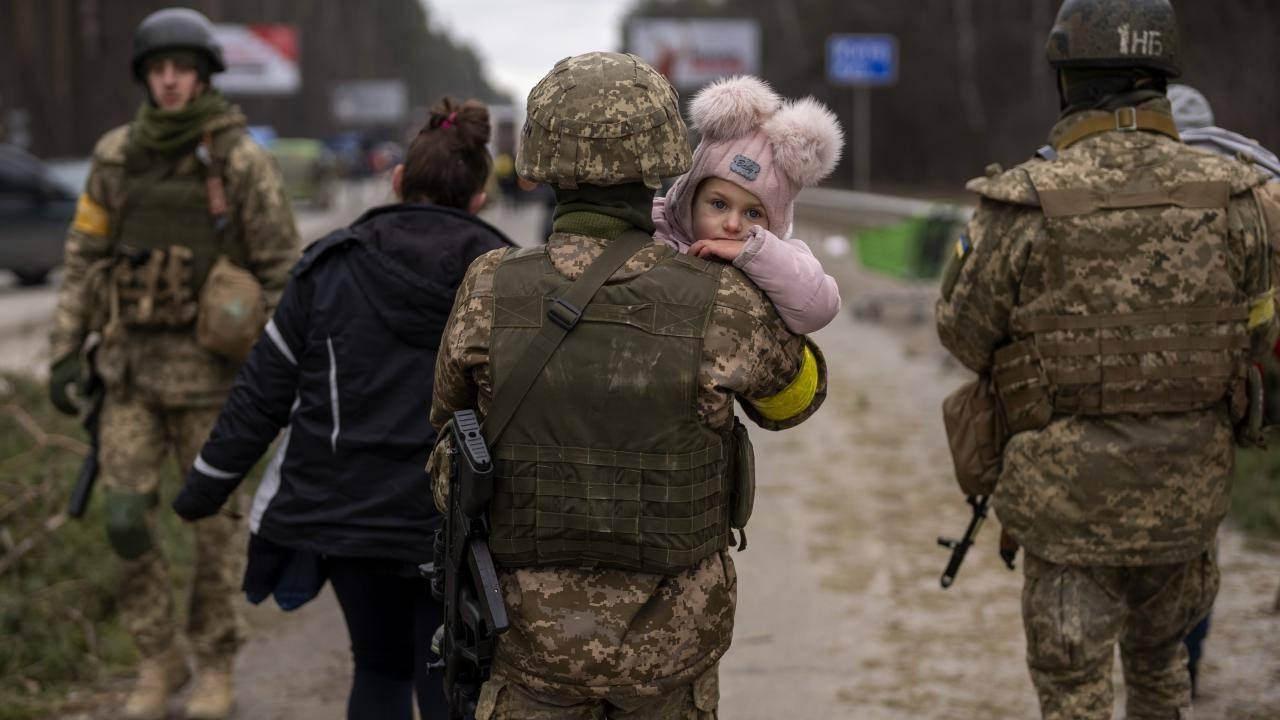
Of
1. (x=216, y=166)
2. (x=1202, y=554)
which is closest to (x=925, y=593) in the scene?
(x=1202, y=554)

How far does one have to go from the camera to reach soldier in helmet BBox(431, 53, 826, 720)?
284cm

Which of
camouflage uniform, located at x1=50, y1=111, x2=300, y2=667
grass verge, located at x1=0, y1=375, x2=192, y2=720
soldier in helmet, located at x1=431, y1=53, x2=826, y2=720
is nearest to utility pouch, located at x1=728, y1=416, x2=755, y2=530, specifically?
soldier in helmet, located at x1=431, y1=53, x2=826, y2=720

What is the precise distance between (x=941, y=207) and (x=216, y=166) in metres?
13.1

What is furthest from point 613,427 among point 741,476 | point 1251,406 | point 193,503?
point 1251,406

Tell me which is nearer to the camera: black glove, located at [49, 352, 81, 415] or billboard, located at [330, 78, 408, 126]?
black glove, located at [49, 352, 81, 415]

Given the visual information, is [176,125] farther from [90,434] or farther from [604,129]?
[604,129]

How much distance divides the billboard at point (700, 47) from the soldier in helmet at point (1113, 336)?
54.0 meters

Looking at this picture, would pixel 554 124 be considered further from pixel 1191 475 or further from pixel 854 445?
pixel 854 445

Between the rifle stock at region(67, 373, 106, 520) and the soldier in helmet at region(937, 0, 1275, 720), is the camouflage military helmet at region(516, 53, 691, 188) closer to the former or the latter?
the soldier in helmet at region(937, 0, 1275, 720)

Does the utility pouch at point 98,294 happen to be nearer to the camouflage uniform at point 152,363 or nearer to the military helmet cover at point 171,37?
the camouflage uniform at point 152,363

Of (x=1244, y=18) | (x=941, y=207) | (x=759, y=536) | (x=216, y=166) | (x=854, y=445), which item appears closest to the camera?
(x=216, y=166)

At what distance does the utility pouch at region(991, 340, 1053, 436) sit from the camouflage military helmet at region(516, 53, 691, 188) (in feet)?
4.23

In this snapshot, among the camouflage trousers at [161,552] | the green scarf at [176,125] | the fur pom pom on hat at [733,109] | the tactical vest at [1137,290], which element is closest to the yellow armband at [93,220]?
the green scarf at [176,125]

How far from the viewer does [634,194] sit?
116 inches
